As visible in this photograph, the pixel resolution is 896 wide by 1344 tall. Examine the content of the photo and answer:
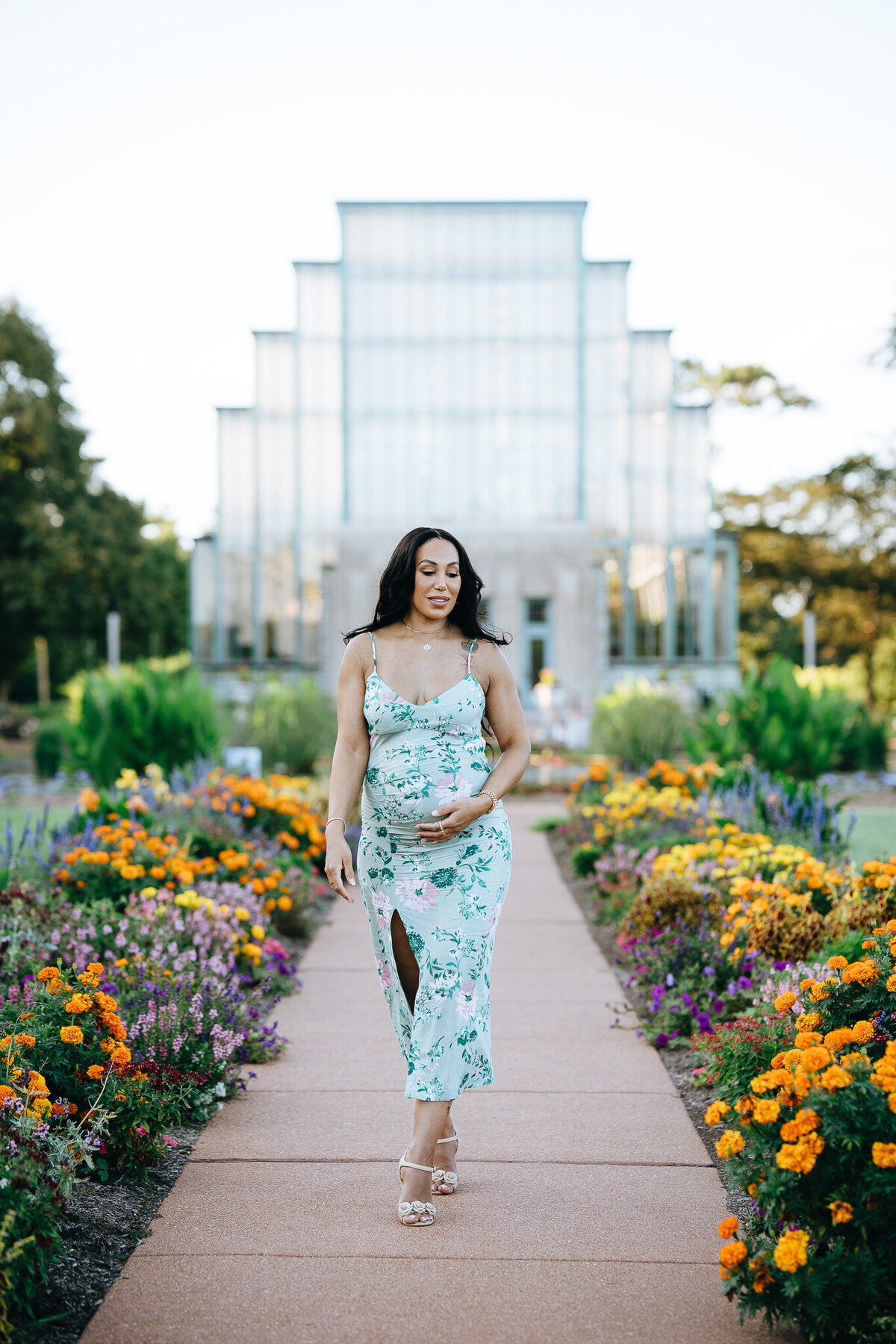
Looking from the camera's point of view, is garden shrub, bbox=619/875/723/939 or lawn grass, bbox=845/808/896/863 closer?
garden shrub, bbox=619/875/723/939

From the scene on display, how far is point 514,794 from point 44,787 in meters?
5.58

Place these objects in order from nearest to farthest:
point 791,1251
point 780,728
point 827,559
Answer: point 791,1251 → point 780,728 → point 827,559

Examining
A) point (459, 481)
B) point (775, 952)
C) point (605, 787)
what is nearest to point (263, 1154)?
point (775, 952)

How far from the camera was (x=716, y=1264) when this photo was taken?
8.71 feet

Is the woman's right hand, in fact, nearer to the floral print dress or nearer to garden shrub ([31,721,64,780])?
the floral print dress

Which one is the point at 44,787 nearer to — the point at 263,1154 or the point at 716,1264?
the point at 263,1154

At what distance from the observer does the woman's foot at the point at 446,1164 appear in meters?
3.05

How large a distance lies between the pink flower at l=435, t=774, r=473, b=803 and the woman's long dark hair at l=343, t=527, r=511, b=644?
415 mm

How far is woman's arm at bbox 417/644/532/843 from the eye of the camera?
9.69 ft

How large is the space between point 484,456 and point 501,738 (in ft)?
80.6

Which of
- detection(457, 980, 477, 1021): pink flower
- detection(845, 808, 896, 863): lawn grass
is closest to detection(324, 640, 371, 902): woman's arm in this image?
detection(457, 980, 477, 1021): pink flower

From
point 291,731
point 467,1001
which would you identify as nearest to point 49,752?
point 291,731

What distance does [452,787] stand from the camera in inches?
118

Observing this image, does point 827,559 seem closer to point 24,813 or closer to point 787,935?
point 24,813
